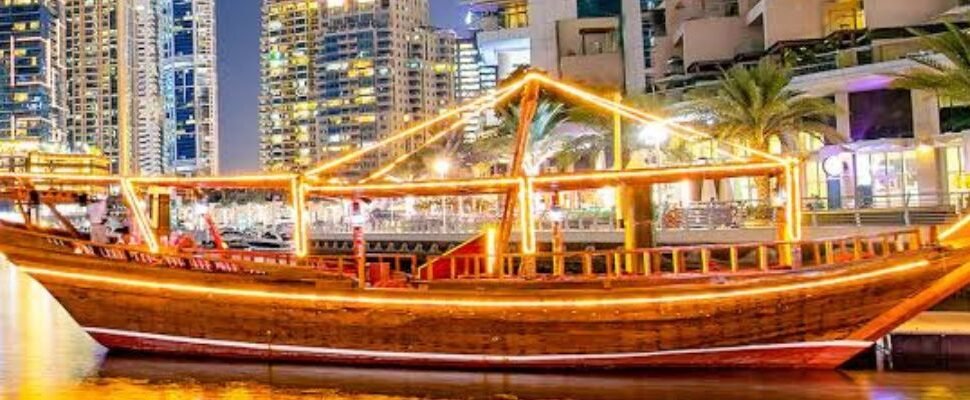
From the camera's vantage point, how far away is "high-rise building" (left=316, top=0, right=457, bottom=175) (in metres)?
152

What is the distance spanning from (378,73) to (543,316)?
467 feet

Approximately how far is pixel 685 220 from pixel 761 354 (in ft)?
48.1

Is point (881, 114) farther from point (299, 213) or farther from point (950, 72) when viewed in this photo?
point (299, 213)

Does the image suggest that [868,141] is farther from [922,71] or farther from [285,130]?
[285,130]

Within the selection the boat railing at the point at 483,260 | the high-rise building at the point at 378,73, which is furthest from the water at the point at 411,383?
the high-rise building at the point at 378,73

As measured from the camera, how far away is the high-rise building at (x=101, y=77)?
582 feet

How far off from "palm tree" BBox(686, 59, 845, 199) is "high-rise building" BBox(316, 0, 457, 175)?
389ft

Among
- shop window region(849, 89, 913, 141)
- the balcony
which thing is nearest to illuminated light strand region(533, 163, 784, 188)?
shop window region(849, 89, 913, 141)

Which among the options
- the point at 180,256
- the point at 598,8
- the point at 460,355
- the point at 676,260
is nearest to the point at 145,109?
the point at 598,8

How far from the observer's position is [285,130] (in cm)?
16912

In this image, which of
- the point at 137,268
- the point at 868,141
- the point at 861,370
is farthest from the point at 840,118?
the point at 137,268

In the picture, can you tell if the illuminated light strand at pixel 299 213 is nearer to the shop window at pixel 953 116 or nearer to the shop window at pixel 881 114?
the shop window at pixel 953 116

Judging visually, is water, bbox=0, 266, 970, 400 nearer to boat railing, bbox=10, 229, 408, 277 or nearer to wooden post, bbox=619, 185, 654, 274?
boat railing, bbox=10, 229, 408, 277

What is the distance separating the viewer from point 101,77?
18162cm
